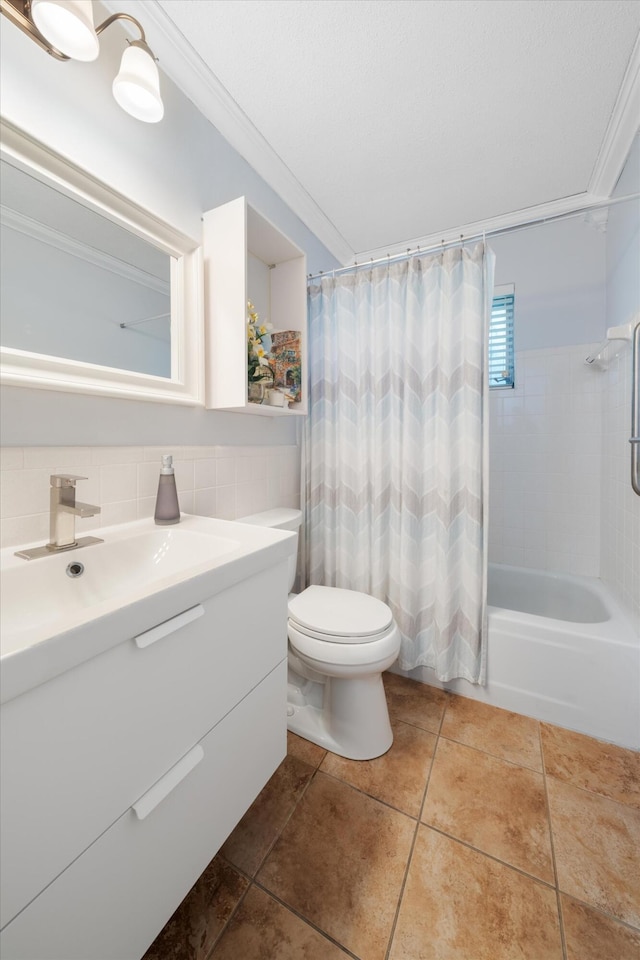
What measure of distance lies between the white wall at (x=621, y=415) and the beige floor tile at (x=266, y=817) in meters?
1.37

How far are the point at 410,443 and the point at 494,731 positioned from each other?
116 cm

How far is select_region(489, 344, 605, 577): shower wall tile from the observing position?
78.0 inches

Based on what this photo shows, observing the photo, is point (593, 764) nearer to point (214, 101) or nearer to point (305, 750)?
point (305, 750)

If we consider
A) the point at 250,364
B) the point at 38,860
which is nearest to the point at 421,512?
the point at 250,364

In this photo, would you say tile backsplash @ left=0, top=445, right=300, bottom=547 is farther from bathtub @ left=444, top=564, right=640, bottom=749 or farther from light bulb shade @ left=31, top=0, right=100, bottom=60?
bathtub @ left=444, top=564, right=640, bottom=749

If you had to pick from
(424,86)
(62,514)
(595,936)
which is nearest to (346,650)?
(595,936)

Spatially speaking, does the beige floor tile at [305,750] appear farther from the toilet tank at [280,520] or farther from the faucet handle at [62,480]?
the faucet handle at [62,480]

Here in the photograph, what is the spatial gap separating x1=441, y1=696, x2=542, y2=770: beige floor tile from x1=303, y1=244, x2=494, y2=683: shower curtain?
5.1 inches

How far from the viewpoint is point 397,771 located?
3.94ft

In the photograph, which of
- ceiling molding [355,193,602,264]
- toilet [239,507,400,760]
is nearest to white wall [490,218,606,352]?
ceiling molding [355,193,602,264]

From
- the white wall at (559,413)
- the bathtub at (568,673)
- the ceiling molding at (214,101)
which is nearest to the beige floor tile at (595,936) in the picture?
the bathtub at (568,673)

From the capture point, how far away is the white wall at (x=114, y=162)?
0.82 m

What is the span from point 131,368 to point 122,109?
71 cm

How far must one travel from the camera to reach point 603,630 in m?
1.36
